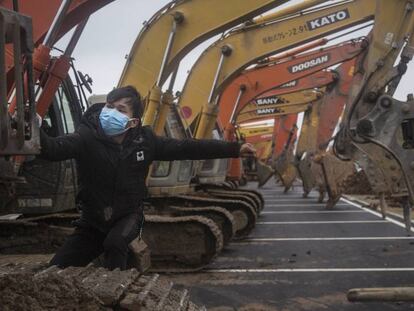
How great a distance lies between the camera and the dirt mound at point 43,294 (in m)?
2.39

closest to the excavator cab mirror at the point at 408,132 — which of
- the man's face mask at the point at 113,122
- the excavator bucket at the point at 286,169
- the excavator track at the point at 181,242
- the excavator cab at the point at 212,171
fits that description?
the excavator track at the point at 181,242

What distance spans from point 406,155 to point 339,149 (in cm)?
174

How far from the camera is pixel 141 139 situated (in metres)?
4.12

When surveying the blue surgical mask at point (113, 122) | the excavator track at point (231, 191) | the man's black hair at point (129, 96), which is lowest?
the excavator track at point (231, 191)

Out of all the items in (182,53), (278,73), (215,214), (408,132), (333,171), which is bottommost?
(215,214)

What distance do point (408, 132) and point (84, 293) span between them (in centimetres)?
555

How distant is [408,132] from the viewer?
7273 mm

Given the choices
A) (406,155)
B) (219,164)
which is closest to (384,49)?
(406,155)

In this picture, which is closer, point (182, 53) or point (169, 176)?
point (169, 176)

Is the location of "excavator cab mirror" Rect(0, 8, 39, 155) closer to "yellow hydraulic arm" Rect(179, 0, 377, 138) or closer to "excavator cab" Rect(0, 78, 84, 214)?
"excavator cab" Rect(0, 78, 84, 214)

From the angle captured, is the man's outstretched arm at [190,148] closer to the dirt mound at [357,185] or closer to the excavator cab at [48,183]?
the excavator cab at [48,183]

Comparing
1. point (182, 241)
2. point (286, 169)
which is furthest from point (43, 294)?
point (286, 169)

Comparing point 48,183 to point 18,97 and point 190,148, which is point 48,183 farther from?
point 18,97

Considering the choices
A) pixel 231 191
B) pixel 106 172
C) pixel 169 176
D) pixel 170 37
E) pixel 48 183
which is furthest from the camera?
pixel 231 191
